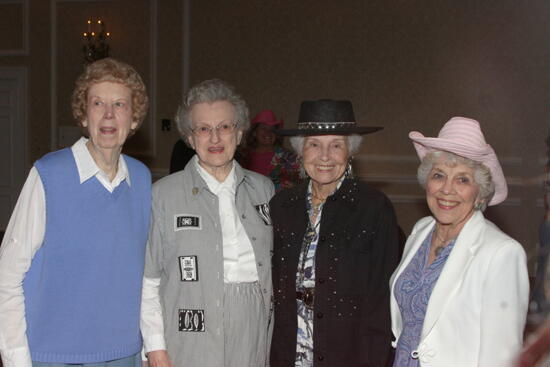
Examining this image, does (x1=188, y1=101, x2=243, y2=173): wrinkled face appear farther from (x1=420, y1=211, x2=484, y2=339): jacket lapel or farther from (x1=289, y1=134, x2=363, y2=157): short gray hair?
(x1=420, y1=211, x2=484, y2=339): jacket lapel

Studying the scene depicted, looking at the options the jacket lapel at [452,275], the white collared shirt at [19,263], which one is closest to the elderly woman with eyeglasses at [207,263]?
the white collared shirt at [19,263]

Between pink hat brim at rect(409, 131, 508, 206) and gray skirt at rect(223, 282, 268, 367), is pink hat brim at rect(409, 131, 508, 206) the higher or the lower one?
the higher one

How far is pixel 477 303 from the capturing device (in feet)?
6.75

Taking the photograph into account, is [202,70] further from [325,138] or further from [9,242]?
[9,242]

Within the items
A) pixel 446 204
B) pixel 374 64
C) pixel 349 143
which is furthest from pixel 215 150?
pixel 374 64

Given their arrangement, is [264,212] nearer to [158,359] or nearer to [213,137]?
[213,137]

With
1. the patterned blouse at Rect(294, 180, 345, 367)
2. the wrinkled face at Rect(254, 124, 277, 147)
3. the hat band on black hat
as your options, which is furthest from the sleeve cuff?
the wrinkled face at Rect(254, 124, 277, 147)

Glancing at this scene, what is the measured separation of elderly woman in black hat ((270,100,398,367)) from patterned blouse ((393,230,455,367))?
0.49ft

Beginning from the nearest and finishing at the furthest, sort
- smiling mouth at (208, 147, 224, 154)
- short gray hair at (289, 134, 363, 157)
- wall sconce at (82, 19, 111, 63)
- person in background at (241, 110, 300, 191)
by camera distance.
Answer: smiling mouth at (208, 147, 224, 154) → short gray hair at (289, 134, 363, 157) → person in background at (241, 110, 300, 191) → wall sconce at (82, 19, 111, 63)

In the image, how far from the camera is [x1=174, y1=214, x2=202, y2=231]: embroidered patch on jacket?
252 cm

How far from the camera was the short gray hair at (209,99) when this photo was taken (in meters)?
2.64

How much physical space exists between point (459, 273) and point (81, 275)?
135cm

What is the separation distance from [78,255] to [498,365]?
4.86 feet

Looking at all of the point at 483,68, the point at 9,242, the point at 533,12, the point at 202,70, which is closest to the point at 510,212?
the point at 483,68
